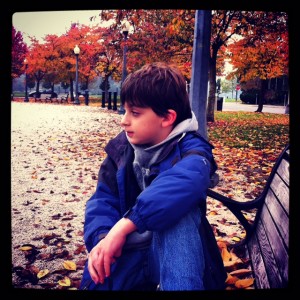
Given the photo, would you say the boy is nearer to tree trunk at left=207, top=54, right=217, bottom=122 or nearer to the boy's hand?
the boy's hand

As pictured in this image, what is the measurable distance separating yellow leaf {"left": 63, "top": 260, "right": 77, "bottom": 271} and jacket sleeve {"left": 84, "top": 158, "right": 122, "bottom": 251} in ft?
2.40

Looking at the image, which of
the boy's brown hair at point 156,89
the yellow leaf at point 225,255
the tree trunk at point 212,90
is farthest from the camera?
the yellow leaf at point 225,255

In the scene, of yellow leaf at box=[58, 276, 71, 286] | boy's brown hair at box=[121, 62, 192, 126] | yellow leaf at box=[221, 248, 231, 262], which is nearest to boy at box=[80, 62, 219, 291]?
boy's brown hair at box=[121, 62, 192, 126]

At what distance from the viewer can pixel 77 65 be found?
5.84ft

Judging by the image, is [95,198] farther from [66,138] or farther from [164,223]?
[66,138]

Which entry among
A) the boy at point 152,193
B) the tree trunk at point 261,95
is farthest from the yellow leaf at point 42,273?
the tree trunk at point 261,95

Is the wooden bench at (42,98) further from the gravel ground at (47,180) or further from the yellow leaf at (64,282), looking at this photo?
the yellow leaf at (64,282)

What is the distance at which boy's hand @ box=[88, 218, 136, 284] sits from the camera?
4.49ft

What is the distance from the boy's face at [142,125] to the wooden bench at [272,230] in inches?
24.8

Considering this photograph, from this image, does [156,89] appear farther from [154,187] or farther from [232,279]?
[232,279]

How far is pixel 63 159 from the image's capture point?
9.96ft

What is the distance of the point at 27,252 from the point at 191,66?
157 centimetres

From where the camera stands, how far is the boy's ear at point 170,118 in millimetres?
1471

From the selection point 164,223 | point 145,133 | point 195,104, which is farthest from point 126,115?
point 195,104
